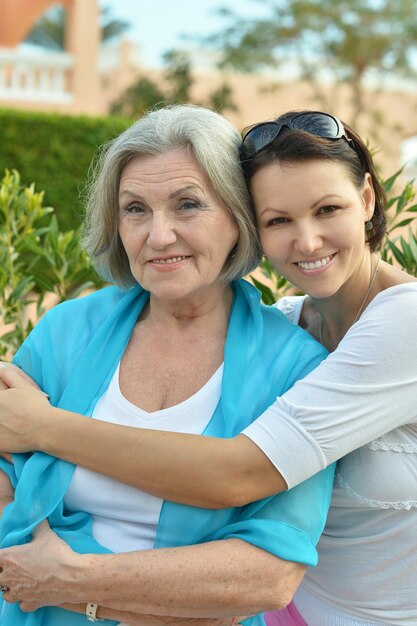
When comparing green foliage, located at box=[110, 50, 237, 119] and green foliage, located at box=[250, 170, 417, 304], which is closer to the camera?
green foliage, located at box=[250, 170, 417, 304]

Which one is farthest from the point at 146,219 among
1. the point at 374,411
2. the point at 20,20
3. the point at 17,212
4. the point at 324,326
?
the point at 20,20

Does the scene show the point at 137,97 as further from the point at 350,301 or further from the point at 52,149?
the point at 350,301

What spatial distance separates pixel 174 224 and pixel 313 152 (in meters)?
0.43

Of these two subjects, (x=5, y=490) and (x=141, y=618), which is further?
(x=5, y=490)

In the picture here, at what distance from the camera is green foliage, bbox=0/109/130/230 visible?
1262 cm

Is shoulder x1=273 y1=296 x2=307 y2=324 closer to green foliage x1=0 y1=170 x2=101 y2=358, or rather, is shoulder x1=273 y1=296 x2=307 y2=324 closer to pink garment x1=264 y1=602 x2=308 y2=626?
pink garment x1=264 y1=602 x2=308 y2=626

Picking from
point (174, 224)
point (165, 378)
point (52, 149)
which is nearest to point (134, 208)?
point (174, 224)

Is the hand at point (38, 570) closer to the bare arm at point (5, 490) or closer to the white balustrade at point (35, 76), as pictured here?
the bare arm at point (5, 490)

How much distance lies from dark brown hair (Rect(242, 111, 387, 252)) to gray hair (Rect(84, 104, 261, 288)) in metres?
0.07

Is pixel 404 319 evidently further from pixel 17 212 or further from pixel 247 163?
pixel 17 212

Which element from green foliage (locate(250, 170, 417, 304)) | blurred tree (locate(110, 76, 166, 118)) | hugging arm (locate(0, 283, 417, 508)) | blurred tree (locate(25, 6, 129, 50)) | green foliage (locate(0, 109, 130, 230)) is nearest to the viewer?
hugging arm (locate(0, 283, 417, 508))

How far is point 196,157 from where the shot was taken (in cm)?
248

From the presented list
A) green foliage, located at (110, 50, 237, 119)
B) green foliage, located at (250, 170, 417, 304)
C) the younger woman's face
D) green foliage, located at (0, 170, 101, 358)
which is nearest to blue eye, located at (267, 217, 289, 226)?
the younger woman's face

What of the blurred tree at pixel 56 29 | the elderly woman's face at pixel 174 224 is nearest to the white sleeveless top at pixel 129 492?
the elderly woman's face at pixel 174 224
